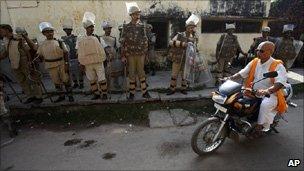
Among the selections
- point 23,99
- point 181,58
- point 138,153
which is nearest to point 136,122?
point 138,153

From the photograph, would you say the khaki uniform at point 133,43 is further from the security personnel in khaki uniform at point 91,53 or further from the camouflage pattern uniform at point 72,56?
the camouflage pattern uniform at point 72,56

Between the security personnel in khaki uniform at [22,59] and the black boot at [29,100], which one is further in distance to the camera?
the black boot at [29,100]

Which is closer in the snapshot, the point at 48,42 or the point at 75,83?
the point at 48,42

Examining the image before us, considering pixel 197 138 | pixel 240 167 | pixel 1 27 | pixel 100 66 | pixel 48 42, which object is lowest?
pixel 240 167

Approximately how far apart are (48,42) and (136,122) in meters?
2.71

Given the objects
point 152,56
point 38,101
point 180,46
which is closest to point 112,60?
point 180,46

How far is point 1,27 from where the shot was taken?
6184mm

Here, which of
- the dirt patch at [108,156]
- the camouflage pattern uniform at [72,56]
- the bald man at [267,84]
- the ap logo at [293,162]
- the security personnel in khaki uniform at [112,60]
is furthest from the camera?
the camouflage pattern uniform at [72,56]

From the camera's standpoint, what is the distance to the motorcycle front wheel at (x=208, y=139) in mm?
Result: 4638

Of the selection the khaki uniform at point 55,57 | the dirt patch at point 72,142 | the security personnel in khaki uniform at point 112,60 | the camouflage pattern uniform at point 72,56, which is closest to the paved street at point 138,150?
the dirt patch at point 72,142

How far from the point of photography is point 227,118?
461 cm

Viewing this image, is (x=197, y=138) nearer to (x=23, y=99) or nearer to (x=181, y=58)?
(x=181, y=58)

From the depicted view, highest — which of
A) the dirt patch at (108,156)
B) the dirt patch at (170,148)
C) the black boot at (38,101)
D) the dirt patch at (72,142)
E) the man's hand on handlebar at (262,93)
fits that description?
the man's hand on handlebar at (262,93)

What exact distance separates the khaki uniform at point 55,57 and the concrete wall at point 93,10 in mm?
3149
